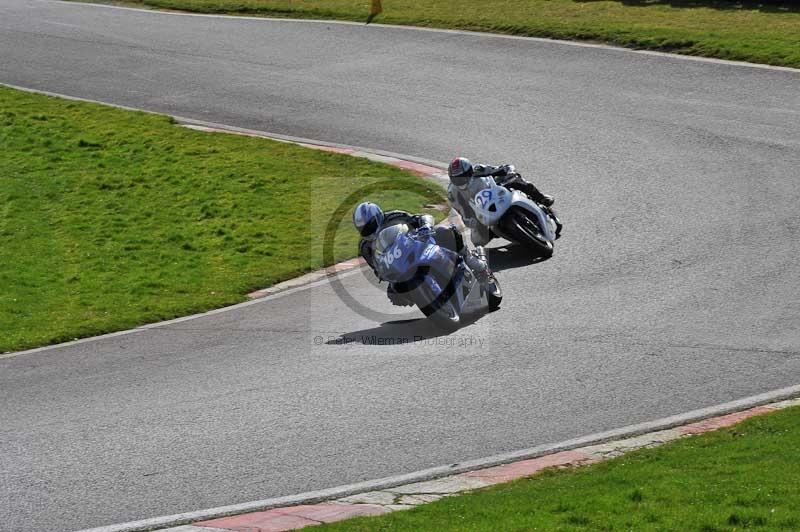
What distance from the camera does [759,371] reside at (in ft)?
35.9

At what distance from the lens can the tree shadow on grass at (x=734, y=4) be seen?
25859 mm

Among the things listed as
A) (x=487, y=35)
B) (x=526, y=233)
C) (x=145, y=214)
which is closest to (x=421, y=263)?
(x=526, y=233)

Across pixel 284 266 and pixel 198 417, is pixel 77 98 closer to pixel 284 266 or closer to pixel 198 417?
pixel 284 266

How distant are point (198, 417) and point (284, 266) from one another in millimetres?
5065

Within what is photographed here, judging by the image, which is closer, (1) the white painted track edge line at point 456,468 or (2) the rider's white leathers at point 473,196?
(1) the white painted track edge line at point 456,468

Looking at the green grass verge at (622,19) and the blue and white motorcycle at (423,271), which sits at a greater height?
the green grass verge at (622,19)

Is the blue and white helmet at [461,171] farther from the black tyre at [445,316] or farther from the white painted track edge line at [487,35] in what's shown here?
the white painted track edge line at [487,35]

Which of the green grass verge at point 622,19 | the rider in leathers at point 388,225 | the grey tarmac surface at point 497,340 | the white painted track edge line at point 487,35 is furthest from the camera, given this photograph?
the green grass verge at point 622,19

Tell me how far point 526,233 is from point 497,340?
288cm

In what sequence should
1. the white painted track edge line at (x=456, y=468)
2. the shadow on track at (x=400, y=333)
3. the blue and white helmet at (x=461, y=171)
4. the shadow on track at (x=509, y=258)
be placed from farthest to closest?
1. the blue and white helmet at (x=461, y=171)
2. the shadow on track at (x=509, y=258)
3. the shadow on track at (x=400, y=333)
4. the white painted track edge line at (x=456, y=468)

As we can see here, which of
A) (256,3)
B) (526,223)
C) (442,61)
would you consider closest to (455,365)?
(526,223)

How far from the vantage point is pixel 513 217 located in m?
14.9

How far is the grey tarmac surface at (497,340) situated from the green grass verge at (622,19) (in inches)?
41.0

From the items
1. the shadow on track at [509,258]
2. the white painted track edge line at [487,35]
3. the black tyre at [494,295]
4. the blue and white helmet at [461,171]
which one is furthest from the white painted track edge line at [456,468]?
the white painted track edge line at [487,35]
